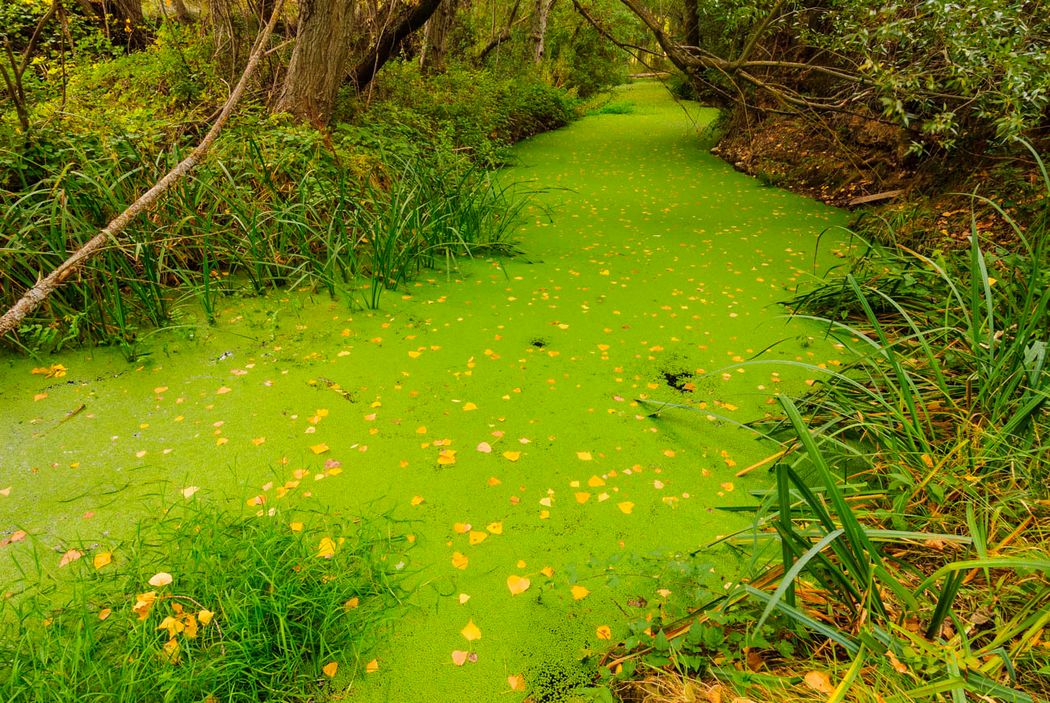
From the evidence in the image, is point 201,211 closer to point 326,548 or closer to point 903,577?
point 326,548

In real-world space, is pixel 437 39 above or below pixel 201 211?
above

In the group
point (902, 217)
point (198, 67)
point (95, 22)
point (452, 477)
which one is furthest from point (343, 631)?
point (95, 22)

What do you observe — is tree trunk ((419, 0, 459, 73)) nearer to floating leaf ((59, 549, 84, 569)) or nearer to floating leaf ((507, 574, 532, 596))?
floating leaf ((59, 549, 84, 569))

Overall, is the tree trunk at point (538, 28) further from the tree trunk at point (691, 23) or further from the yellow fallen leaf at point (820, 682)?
the yellow fallen leaf at point (820, 682)

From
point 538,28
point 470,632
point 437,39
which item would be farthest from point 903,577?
point 538,28

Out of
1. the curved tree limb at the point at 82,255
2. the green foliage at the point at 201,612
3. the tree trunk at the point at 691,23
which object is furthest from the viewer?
the tree trunk at the point at 691,23

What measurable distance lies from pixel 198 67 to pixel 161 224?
3.09 m

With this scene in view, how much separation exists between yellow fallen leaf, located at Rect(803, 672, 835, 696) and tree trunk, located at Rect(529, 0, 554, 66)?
1164 centimetres

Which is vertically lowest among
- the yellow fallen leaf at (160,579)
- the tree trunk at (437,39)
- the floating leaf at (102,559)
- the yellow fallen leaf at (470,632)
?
the yellow fallen leaf at (470,632)

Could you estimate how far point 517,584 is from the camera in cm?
151

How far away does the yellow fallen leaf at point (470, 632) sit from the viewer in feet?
4.48

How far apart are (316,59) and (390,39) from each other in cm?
128

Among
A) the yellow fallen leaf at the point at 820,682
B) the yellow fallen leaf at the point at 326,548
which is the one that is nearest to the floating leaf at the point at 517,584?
the yellow fallen leaf at the point at 326,548

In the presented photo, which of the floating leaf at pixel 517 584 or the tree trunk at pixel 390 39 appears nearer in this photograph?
the floating leaf at pixel 517 584
